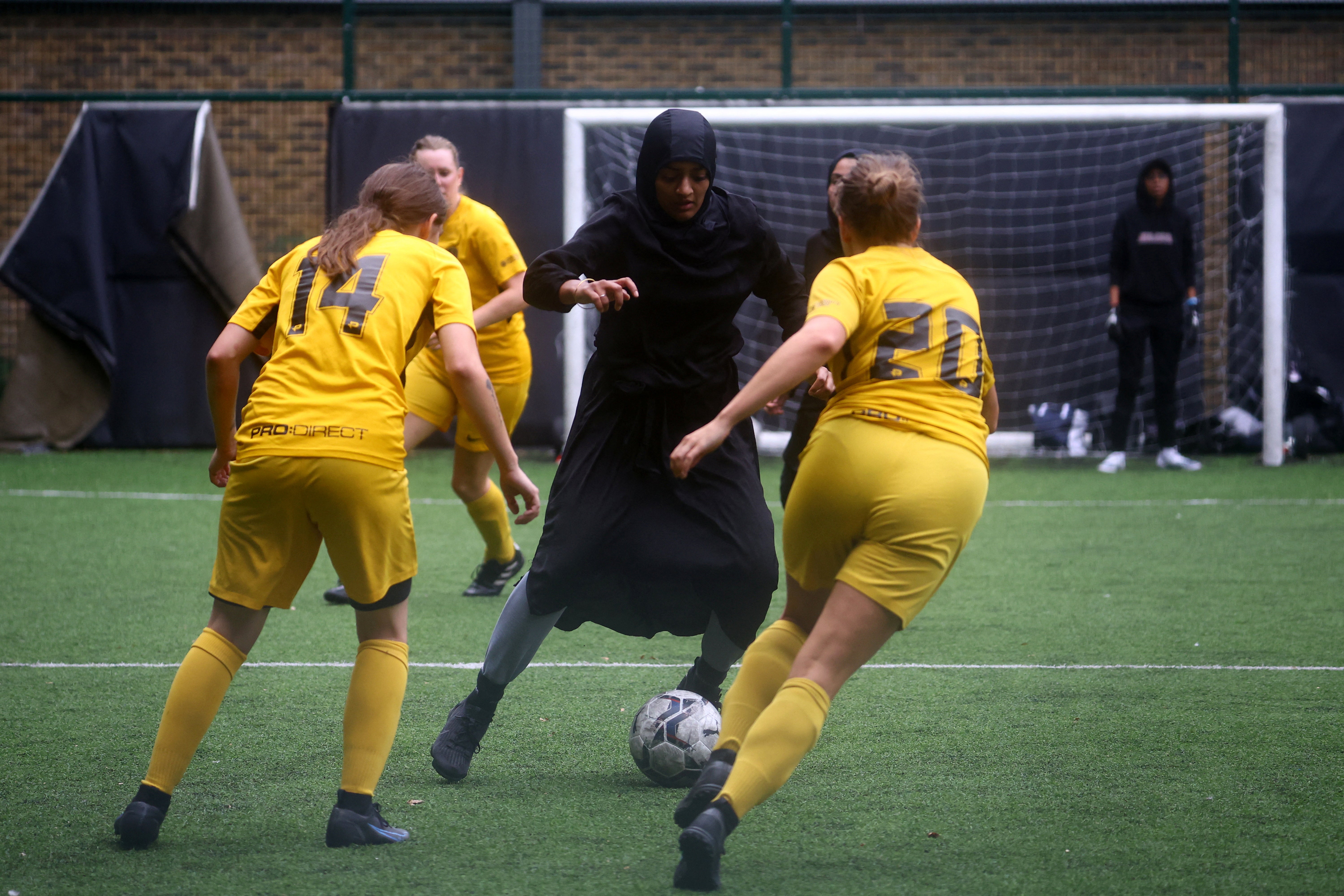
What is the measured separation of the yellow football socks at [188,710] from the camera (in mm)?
3090

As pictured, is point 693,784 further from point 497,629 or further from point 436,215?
point 436,215

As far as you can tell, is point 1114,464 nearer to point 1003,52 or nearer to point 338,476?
point 1003,52

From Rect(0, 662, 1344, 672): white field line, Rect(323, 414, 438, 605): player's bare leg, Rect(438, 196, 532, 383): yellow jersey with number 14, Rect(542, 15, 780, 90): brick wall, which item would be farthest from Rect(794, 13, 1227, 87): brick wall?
Rect(0, 662, 1344, 672): white field line

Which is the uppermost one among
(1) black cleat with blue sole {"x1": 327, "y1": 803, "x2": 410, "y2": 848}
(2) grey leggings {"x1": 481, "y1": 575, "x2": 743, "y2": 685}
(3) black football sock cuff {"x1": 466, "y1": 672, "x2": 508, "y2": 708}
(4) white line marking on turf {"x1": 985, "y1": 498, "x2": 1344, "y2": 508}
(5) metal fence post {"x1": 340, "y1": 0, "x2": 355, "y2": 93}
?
(5) metal fence post {"x1": 340, "y1": 0, "x2": 355, "y2": 93}

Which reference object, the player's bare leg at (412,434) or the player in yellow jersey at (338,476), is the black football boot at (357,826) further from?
the player's bare leg at (412,434)

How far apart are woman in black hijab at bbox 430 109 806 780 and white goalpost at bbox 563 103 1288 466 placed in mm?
7007

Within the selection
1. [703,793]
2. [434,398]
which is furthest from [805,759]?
[434,398]

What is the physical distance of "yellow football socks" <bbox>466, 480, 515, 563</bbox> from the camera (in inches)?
244

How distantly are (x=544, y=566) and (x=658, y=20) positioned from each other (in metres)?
11.6

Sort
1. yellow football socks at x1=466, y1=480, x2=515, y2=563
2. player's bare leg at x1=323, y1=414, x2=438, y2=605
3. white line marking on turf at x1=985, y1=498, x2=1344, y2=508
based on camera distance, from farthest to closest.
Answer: white line marking on turf at x1=985, y1=498, x2=1344, y2=508
yellow football socks at x1=466, y1=480, x2=515, y2=563
player's bare leg at x1=323, y1=414, x2=438, y2=605

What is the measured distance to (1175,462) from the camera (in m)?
11.2

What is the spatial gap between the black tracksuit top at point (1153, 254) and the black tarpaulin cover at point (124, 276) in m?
7.38

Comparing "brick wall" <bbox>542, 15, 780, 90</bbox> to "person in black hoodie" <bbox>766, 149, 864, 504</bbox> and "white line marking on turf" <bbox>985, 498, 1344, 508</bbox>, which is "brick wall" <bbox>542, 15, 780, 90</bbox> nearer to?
"white line marking on turf" <bbox>985, 498, 1344, 508</bbox>

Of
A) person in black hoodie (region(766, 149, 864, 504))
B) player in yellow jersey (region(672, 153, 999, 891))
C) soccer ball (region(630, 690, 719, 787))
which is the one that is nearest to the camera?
player in yellow jersey (region(672, 153, 999, 891))
